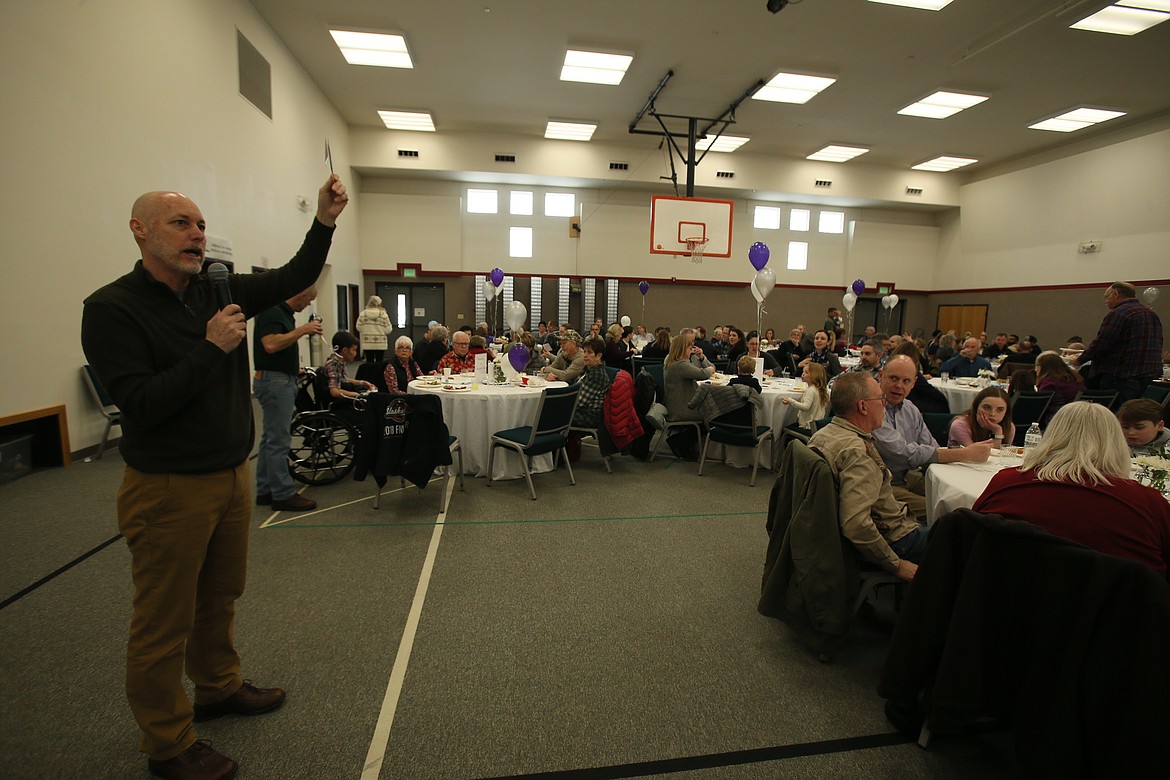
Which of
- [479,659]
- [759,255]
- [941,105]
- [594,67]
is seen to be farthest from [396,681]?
[941,105]

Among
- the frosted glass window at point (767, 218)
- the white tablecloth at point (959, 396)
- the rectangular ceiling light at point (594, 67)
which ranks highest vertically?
the rectangular ceiling light at point (594, 67)

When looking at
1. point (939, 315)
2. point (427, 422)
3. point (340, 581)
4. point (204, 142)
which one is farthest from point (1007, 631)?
point (939, 315)

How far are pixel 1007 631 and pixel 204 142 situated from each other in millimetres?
8403

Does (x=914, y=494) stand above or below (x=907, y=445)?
below

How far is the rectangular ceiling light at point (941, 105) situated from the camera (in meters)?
9.94

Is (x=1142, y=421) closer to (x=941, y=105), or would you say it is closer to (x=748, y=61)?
(x=748, y=61)

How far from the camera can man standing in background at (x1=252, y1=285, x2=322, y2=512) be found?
3.37 m

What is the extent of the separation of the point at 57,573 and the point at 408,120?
11651 millimetres

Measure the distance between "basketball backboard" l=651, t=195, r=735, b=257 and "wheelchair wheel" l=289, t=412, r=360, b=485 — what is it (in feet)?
25.5

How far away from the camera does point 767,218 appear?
1540cm

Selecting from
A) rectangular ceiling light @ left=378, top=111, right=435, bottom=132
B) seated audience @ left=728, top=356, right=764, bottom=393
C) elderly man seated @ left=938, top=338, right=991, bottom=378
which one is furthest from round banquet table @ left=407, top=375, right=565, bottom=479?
rectangular ceiling light @ left=378, top=111, right=435, bottom=132

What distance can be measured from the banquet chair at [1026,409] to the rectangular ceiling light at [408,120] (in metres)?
11.7

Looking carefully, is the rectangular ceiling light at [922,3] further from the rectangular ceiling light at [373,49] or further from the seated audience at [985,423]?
the rectangular ceiling light at [373,49]

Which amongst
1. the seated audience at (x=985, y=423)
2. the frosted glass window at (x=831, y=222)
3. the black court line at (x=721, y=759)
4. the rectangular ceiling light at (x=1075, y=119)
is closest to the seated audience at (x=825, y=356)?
the seated audience at (x=985, y=423)
